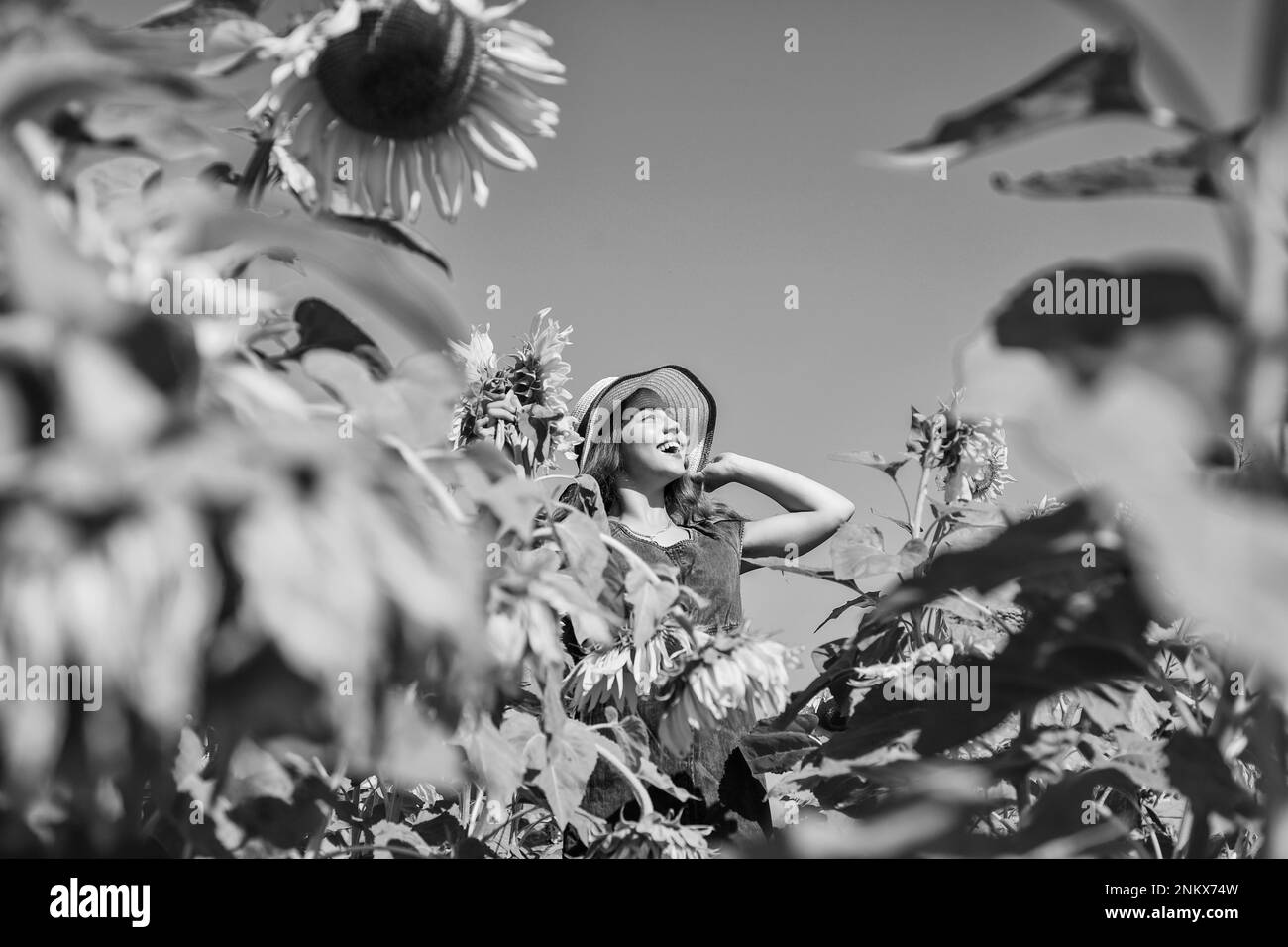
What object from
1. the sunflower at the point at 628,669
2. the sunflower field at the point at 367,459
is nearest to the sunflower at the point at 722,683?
the sunflower at the point at 628,669

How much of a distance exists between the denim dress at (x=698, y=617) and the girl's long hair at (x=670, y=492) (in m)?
0.05

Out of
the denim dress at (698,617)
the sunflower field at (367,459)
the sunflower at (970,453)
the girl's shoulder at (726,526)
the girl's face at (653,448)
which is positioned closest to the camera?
the sunflower field at (367,459)

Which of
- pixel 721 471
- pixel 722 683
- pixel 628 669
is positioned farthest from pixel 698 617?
pixel 721 471

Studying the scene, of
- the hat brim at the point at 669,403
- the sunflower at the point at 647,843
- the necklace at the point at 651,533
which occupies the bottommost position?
the sunflower at the point at 647,843

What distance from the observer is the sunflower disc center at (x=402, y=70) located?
2.45ft

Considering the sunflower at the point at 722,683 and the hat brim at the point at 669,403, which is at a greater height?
the hat brim at the point at 669,403

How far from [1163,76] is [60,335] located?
449 mm

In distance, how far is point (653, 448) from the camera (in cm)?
260

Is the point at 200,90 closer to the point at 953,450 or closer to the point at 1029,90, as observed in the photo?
the point at 1029,90

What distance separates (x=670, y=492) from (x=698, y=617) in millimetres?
1048

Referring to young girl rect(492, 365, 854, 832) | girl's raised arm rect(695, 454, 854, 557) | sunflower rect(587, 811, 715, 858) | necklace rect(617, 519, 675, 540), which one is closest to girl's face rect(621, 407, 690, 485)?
young girl rect(492, 365, 854, 832)

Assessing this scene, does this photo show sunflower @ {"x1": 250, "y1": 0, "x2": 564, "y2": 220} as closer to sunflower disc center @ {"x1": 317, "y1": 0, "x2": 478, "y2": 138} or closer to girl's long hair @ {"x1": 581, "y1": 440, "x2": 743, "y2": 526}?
sunflower disc center @ {"x1": 317, "y1": 0, "x2": 478, "y2": 138}

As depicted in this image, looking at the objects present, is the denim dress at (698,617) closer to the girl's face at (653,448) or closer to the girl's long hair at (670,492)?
the girl's long hair at (670,492)
